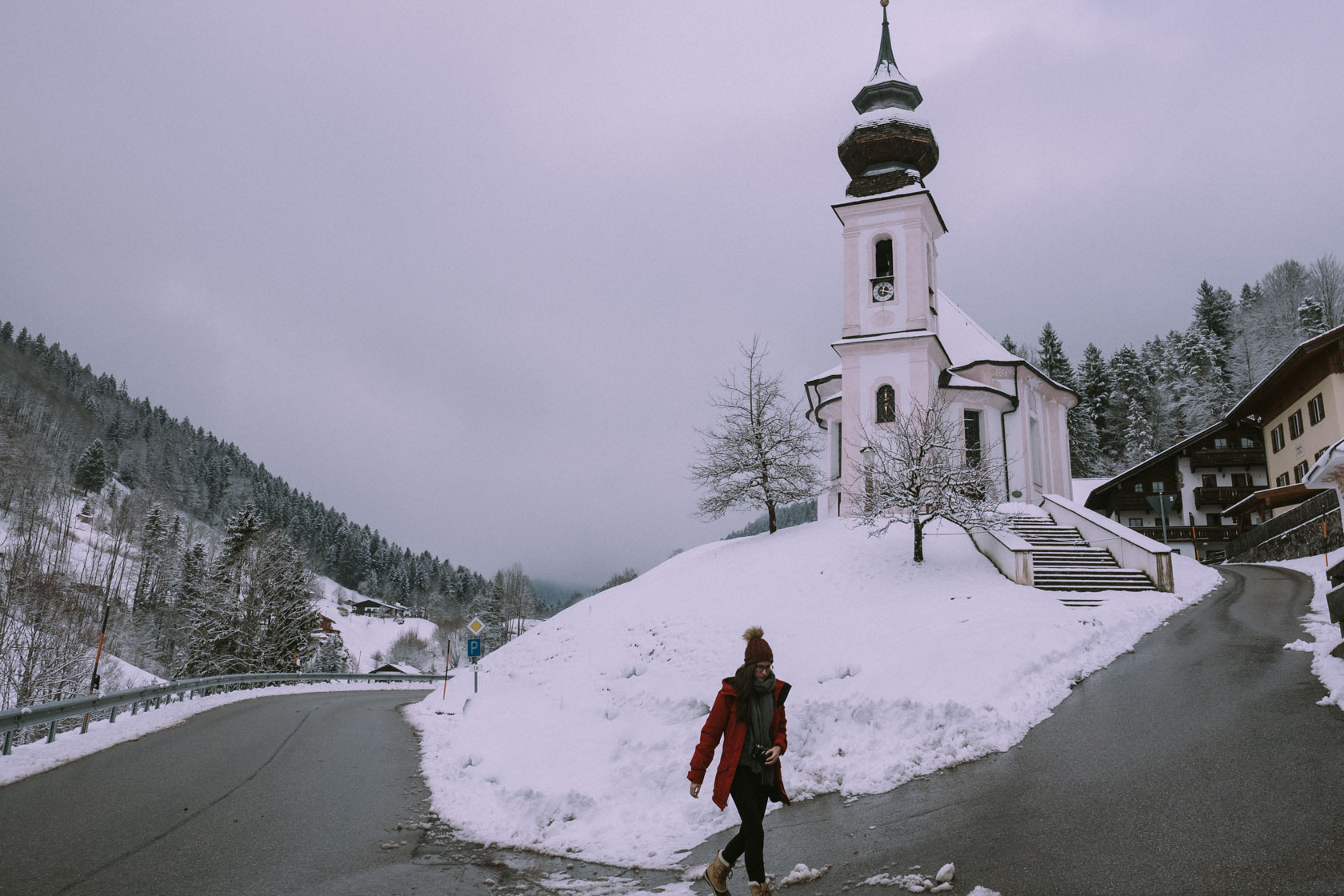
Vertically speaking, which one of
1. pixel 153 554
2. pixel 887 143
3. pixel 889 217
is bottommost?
pixel 153 554

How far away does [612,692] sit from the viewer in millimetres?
15562

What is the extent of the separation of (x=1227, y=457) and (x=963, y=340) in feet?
104

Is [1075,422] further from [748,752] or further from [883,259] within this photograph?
[748,752]

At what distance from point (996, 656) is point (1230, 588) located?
46.5 ft

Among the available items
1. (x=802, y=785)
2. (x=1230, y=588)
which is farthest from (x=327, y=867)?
(x=1230, y=588)

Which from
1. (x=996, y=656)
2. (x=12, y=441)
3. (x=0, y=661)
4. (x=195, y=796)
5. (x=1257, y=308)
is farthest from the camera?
(x=1257, y=308)

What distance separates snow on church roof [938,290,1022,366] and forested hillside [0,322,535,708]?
31386 mm

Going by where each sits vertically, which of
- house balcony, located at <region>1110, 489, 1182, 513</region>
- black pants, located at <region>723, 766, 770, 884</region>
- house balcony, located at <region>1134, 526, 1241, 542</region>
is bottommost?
black pants, located at <region>723, 766, 770, 884</region>

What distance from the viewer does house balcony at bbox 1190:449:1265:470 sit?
55.8m

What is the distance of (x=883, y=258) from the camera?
1281 inches

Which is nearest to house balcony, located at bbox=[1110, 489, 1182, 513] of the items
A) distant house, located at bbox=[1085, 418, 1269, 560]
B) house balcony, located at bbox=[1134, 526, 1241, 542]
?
distant house, located at bbox=[1085, 418, 1269, 560]

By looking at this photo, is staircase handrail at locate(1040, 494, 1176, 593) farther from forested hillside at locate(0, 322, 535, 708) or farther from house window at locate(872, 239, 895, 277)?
forested hillside at locate(0, 322, 535, 708)

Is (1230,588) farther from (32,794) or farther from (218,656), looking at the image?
(218,656)

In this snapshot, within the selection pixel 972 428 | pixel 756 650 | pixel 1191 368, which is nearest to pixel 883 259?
pixel 972 428
